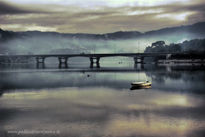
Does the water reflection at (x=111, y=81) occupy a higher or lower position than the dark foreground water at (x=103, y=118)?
higher

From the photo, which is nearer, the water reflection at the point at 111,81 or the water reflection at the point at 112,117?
the water reflection at the point at 112,117

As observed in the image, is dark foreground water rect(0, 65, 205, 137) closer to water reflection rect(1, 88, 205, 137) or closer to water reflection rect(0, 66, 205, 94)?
water reflection rect(1, 88, 205, 137)

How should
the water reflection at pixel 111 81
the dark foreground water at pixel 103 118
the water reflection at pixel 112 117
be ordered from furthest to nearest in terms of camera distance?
the water reflection at pixel 111 81 < the water reflection at pixel 112 117 < the dark foreground water at pixel 103 118

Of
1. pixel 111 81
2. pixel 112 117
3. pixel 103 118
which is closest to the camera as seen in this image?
pixel 103 118

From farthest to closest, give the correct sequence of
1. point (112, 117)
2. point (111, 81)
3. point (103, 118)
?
point (111, 81)
point (112, 117)
point (103, 118)

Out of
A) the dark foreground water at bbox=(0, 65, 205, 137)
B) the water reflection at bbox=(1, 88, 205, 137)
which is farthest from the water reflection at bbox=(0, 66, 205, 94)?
the water reflection at bbox=(1, 88, 205, 137)

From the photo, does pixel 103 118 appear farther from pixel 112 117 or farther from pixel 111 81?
pixel 111 81

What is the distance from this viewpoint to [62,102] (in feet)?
177

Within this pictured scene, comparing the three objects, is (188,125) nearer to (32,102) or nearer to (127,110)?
(127,110)

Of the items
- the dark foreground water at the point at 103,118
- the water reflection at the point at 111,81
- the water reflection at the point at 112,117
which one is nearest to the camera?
the dark foreground water at the point at 103,118

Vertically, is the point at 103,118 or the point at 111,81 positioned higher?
the point at 111,81

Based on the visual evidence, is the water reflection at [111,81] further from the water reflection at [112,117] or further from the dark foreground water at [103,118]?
the water reflection at [112,117]

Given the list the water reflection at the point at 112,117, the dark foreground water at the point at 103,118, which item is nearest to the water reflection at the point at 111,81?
the dark foreground water at the point at 103,118

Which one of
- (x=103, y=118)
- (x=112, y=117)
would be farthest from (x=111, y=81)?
(x=103, y=118)
